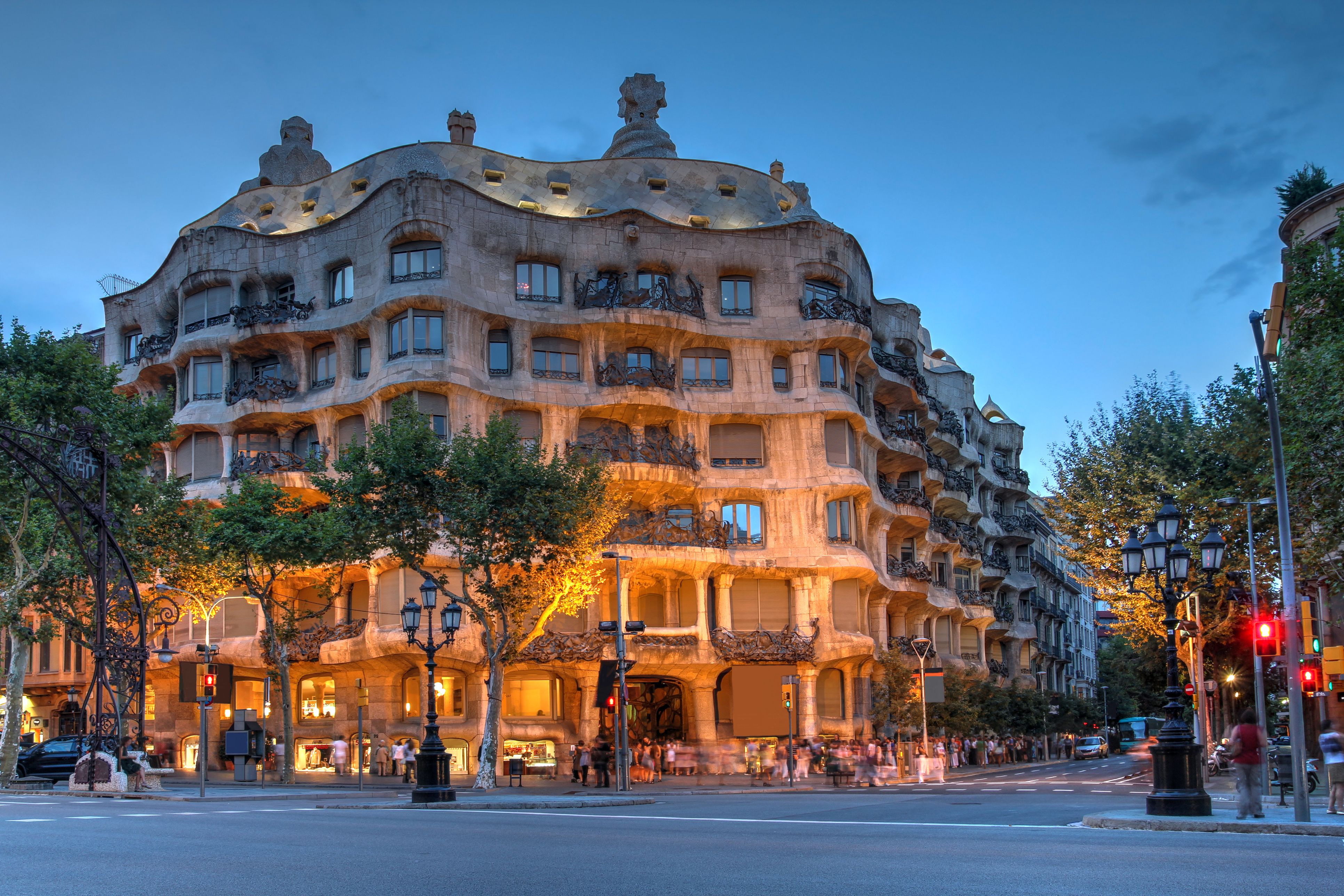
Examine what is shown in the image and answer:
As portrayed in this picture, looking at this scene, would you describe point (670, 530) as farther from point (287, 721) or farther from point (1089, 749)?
point (1089, 749)

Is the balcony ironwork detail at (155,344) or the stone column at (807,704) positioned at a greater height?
the balcony ironwork detail at (155,344)

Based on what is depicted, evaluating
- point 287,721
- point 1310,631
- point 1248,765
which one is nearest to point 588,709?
point 287,721

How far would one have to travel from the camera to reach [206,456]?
51156mm

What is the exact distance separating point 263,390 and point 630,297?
47.6 ft

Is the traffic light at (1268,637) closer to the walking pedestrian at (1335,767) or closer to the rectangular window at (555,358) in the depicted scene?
the walking pedestrian at (1335,767)

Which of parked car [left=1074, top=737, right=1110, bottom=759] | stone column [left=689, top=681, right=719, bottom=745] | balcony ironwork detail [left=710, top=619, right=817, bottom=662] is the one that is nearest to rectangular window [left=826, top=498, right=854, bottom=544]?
balcony ironwork detail [left=710, top=619, right=817, bottom=662]

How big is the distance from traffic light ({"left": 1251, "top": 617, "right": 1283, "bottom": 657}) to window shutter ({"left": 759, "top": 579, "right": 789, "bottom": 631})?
28.2m

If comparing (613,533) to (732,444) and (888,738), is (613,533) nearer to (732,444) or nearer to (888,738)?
(732,444)

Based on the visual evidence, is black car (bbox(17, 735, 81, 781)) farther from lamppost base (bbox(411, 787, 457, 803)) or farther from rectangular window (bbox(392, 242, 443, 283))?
rectangular window (bbox(392, 242, 443, 283))

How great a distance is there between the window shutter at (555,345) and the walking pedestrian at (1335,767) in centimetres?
3318

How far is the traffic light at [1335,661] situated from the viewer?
67.4 ft

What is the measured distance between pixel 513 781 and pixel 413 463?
38.2 feet

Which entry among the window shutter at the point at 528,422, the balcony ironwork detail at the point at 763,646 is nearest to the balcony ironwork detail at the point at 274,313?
the window shutter at the point at 528,422

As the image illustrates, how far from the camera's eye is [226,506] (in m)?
39.8
